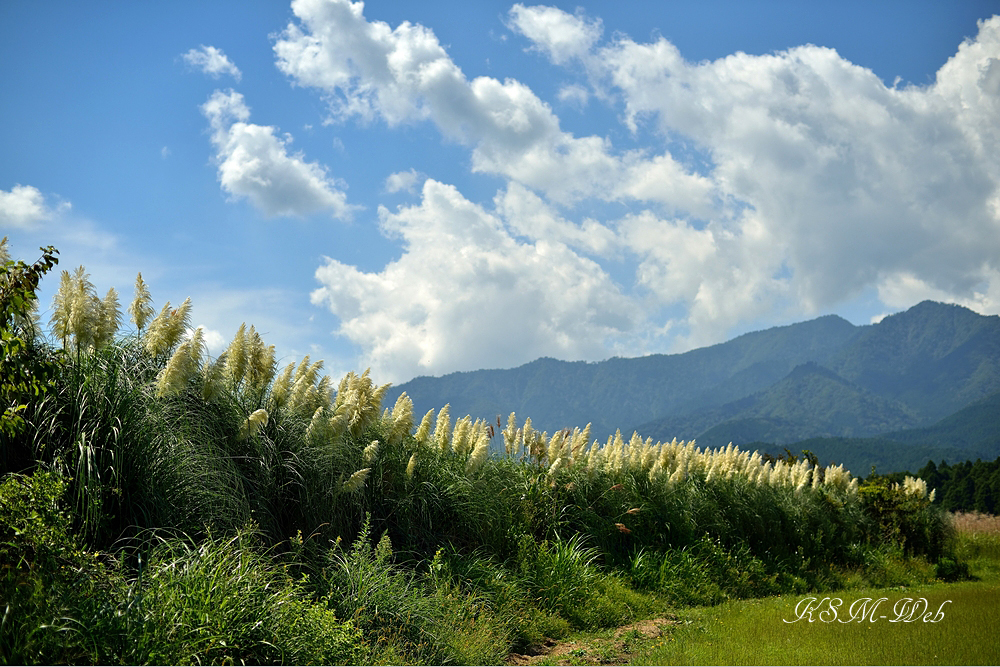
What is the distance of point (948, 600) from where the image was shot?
11.2 meters

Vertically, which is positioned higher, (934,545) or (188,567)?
(188,567)

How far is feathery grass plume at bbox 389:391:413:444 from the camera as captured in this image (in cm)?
872

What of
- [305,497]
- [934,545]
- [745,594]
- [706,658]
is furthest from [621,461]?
[934,545]

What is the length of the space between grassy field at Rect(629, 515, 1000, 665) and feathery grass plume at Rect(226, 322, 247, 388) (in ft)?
19.3

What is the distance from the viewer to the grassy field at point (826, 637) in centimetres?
736

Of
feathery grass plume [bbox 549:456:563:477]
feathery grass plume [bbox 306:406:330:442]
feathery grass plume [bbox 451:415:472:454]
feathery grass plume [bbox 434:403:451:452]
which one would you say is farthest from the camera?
feathery grass plume [bbox 549:456:563:477]

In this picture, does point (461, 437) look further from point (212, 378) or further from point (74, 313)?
point (74, 313)

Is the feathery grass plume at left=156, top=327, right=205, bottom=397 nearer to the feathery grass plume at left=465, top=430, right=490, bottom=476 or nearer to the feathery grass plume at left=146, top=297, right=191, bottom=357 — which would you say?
the feathery grass plume at left=146, top=297, right=191, bottom=357

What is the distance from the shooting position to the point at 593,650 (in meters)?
7.80

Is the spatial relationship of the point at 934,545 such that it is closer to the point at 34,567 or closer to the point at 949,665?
the point at 949,665

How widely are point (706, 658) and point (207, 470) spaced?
589cm

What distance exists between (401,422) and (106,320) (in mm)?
3726

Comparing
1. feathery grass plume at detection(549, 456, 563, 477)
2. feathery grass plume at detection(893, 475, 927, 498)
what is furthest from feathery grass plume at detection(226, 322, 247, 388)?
feathery grass plume at detection(893, 475, 927, 498)

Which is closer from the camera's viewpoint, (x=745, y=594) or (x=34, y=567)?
(x=34, y=567)
